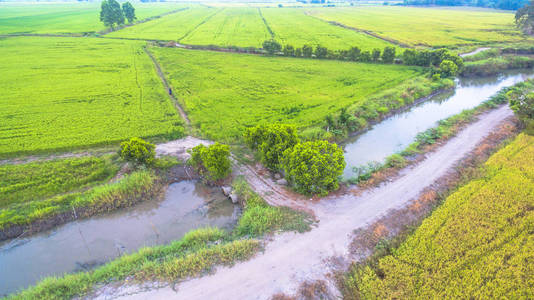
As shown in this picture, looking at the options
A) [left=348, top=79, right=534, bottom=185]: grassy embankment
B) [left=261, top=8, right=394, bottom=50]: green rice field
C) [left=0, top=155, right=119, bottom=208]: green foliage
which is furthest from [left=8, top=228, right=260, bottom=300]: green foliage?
[left=261, top=8, right=394, bottom=50]: green rice field

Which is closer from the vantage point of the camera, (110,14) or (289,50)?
(289,50)

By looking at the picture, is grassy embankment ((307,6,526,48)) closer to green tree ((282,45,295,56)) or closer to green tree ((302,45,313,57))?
green tree ((302,45,313,57))

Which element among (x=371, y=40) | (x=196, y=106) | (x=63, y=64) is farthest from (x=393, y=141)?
(x=63, y=64)

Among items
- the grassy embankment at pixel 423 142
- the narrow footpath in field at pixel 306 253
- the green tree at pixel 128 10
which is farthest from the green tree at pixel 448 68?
the green tree at pixel 128 10

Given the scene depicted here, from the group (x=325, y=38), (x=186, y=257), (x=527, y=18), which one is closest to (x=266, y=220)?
(x=186, y=257)

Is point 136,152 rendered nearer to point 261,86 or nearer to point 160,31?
point 261,86

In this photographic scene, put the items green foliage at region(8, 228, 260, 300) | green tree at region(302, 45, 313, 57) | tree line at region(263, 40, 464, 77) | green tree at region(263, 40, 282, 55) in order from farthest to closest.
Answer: green tree at region(263, 40, 282, 55)
green tree at region(302, 45, 313, 57)
tree line at region(263, 40, 464, 77)
green foliage at region(8, 228, 260, 300)

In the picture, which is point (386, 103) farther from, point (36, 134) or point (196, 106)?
point (36, 134)
